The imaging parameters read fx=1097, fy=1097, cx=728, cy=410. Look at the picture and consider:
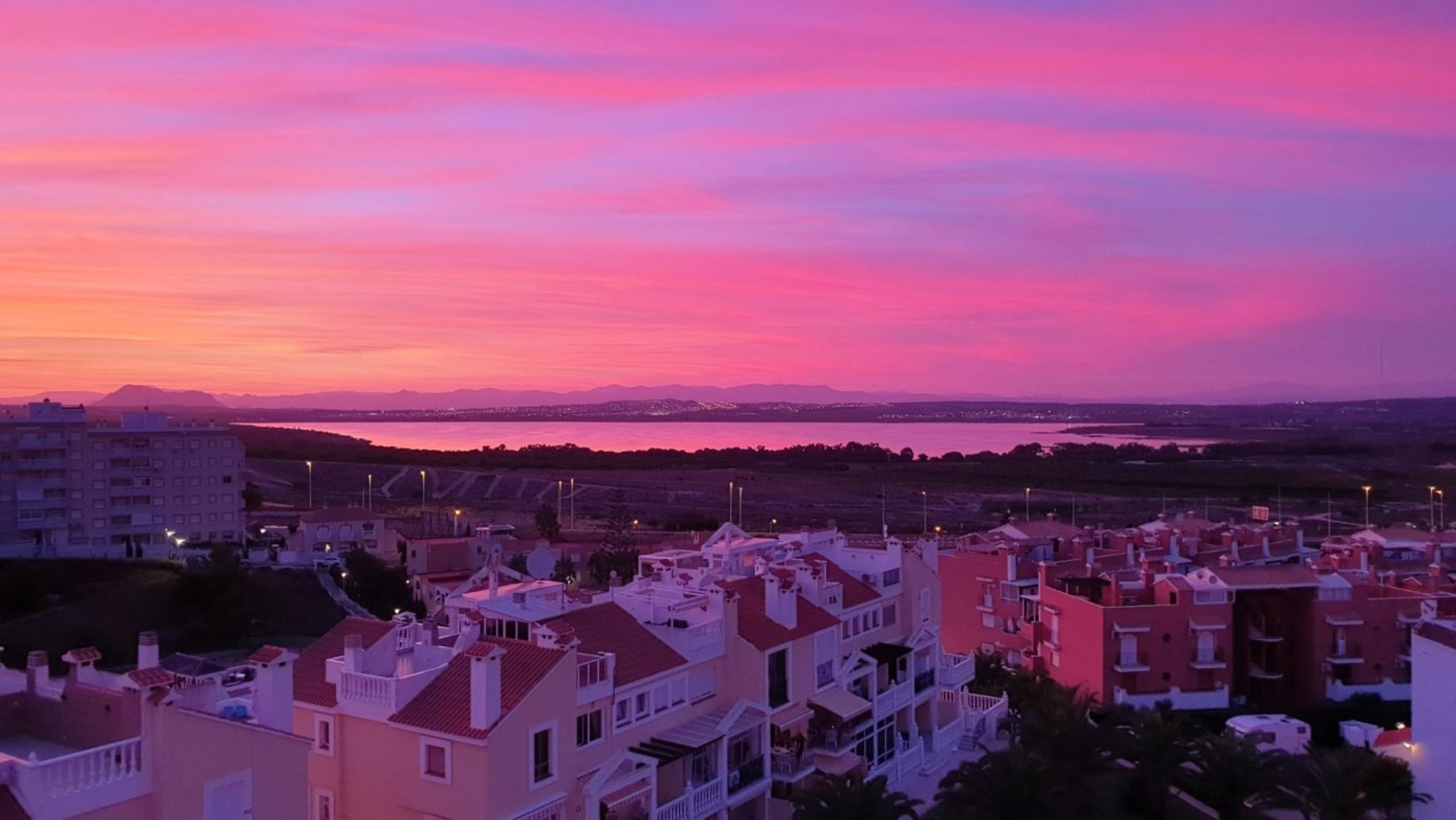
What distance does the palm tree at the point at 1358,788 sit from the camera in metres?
16.9

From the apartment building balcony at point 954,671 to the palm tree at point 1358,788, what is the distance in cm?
760

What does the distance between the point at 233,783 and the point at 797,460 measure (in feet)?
377

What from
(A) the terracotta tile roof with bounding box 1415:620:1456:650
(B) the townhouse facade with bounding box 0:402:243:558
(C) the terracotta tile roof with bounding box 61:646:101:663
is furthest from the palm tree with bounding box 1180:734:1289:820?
(B) the townhouse facade with bounding box 0:402:243:558

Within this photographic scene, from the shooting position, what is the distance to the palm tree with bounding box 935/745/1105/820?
16188 millimetres

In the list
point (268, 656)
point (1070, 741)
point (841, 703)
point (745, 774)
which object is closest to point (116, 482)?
point (841, 703)

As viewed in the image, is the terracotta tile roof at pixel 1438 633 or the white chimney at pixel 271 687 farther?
the terracotta tile roof at pixel 1438 633

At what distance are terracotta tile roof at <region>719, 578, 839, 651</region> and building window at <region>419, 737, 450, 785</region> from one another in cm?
577

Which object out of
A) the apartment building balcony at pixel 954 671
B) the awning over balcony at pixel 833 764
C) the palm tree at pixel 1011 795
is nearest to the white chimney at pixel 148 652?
the palm tree at pixel 1011 795

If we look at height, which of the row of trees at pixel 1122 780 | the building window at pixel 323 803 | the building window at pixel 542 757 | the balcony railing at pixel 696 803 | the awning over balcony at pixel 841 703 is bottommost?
the row of trees at pixel 1122 780

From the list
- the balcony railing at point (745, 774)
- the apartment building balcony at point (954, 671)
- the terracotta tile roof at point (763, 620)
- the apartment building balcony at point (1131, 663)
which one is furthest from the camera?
the apartment building balcony at point (1131, 663)

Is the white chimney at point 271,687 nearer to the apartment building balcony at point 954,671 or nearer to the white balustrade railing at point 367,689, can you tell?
the white balustrade railing at point 367,689

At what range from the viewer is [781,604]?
18094 mm

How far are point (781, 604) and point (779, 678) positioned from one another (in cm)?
123

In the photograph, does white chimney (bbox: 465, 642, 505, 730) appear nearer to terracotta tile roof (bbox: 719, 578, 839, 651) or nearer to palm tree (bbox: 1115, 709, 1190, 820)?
terracotta tile roof (bbox: 719, 578, 839, 651)
